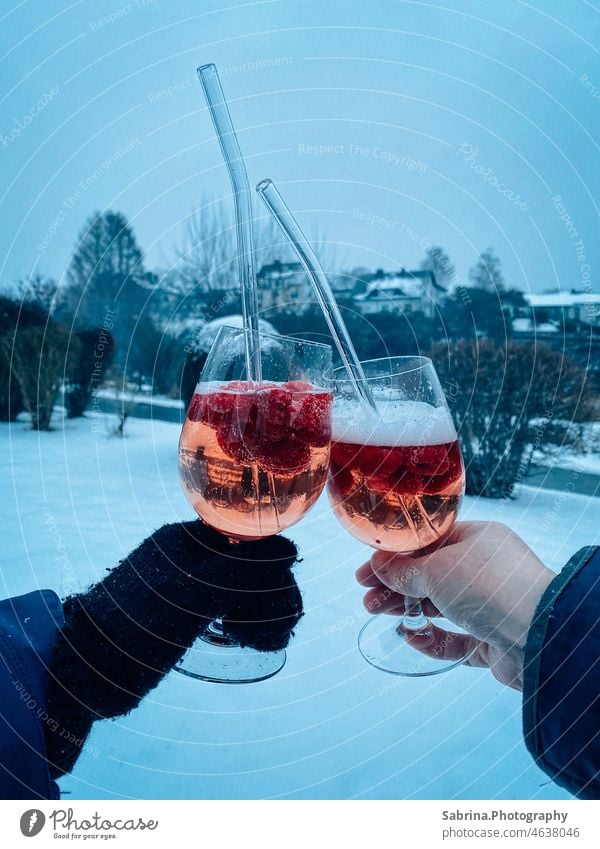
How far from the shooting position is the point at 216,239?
1.04 metres

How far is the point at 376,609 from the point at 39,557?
1.71 ft

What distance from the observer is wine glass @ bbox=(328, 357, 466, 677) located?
582mm

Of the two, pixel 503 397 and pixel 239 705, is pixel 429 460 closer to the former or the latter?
pixel 239 705

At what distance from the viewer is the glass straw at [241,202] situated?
1.61ft

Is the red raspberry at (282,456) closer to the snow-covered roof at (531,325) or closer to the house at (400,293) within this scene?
the house at (400,293)

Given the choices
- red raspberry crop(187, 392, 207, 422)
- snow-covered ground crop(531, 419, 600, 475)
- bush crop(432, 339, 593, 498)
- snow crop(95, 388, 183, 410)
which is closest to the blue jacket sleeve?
red raspberry crop(187, 392, 207, 422)

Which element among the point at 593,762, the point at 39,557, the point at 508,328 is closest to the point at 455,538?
the point at 593,762

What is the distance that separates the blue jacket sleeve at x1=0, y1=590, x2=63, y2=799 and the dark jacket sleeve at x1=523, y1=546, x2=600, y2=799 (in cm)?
49

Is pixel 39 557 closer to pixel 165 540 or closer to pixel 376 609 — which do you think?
pixel 165 540

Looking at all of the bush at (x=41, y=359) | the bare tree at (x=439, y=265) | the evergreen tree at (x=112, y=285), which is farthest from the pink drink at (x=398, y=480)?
the bush at (x=41, y=359)

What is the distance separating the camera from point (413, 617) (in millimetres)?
788

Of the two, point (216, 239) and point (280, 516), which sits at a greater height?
point (216, 239)

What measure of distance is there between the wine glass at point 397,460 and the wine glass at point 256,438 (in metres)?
0.03

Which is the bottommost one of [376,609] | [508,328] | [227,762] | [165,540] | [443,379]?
[227,762]
